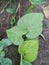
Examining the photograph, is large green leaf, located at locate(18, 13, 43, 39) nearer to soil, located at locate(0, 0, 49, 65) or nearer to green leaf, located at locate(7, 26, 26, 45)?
green leaf, located at locate(7, 26, 26, 45)

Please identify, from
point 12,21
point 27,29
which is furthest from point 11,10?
point 27,29

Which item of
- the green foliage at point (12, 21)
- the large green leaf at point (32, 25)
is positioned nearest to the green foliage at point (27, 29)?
the large green leaf at point (32, 25)

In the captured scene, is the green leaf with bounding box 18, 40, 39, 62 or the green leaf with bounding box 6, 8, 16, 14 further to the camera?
the green leaf with bounding box 6, 8, 16, 14

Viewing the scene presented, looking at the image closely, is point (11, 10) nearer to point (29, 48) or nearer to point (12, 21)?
point (12, 21)

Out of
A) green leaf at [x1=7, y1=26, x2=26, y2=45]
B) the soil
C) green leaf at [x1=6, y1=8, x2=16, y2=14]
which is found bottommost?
the soil

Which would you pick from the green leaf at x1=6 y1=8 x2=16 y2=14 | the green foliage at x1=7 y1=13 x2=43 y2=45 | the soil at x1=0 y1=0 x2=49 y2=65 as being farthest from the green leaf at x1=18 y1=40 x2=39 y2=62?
the green leaf at x1=6 y1=8 x2=16 y2=14
